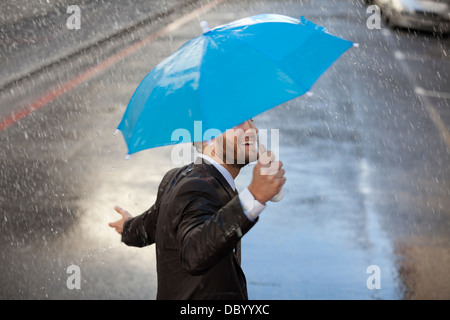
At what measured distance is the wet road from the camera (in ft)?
21.5

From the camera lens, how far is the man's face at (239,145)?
10.1ft

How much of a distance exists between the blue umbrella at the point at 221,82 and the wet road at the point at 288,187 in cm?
335

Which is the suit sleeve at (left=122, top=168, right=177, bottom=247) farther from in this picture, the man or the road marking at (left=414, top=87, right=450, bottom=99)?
the road marking at (left=414, top=87, right=450, bottom=99)

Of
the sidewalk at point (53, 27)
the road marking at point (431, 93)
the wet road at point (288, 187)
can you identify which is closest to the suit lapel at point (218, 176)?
the wet road at point (288, 187)

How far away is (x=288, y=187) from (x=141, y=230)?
5320 mm

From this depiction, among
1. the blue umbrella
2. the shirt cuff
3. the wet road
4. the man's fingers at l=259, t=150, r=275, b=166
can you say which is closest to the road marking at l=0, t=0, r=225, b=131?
the wet road

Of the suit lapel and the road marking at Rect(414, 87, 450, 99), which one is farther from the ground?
the suit lapel

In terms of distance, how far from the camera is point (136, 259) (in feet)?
22.2

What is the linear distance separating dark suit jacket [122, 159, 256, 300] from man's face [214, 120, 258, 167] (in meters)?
0.10

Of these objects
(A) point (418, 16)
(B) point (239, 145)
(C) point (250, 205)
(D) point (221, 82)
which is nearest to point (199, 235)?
(C) point (250, 205)

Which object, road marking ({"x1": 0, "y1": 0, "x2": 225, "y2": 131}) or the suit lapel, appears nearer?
the suit lapel

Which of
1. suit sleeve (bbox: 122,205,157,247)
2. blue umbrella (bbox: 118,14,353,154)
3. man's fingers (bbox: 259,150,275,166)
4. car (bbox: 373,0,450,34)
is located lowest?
car (bbox: 373,0,450,34)

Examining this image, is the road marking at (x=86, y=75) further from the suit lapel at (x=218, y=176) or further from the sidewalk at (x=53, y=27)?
the suit lapel at (x=218, y=176)

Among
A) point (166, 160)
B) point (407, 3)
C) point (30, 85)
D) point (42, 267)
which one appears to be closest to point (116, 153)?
point (166, 160)
